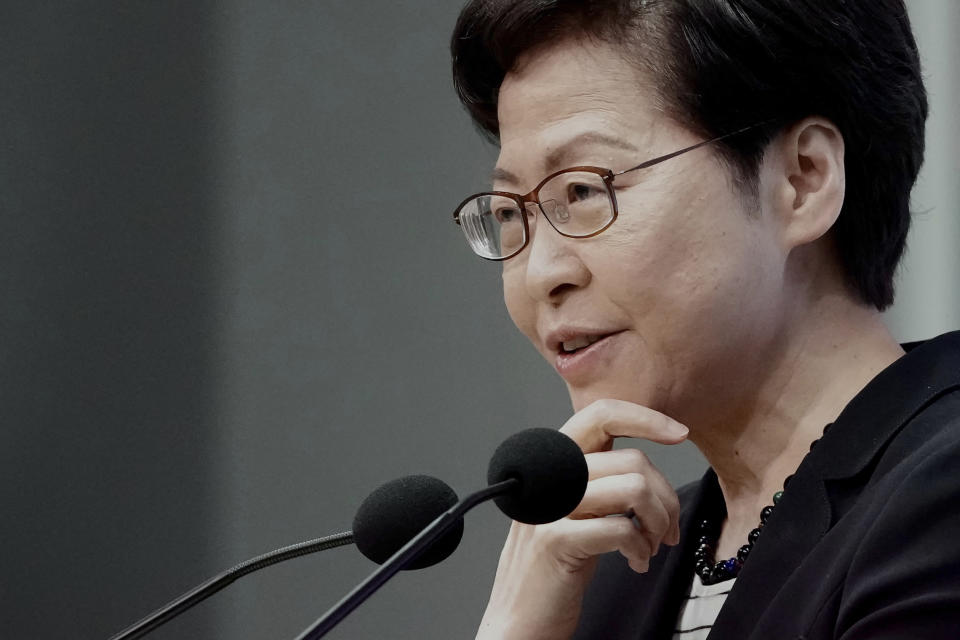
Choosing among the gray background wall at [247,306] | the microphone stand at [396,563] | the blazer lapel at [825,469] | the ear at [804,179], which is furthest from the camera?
the gray background wall at [247,306]

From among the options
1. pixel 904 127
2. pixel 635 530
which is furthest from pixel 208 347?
pixel 904 127

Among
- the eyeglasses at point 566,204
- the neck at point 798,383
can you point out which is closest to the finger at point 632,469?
the neck at point 798,383

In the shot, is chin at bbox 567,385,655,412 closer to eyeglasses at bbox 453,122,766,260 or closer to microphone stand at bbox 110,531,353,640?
eyeglasses at bbox 453,122,766,260

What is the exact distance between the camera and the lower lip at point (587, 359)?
1387mm

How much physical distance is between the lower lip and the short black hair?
0.22m

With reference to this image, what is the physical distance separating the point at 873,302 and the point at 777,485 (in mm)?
229

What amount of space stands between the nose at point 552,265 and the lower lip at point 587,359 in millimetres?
60

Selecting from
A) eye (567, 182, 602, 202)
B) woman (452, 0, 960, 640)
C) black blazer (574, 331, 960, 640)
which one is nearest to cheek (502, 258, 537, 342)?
woman (452, 0, 960, 640)

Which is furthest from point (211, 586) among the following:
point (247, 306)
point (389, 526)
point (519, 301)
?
point (247, 306)

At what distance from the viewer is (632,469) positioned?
4.38 ft

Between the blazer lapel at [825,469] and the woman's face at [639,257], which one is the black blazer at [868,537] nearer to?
the blazer lapel at [825,469]

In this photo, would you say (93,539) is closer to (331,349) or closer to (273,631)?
(273,631)

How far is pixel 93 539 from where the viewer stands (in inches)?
83.0

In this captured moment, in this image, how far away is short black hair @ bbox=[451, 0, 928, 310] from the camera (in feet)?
4.47
